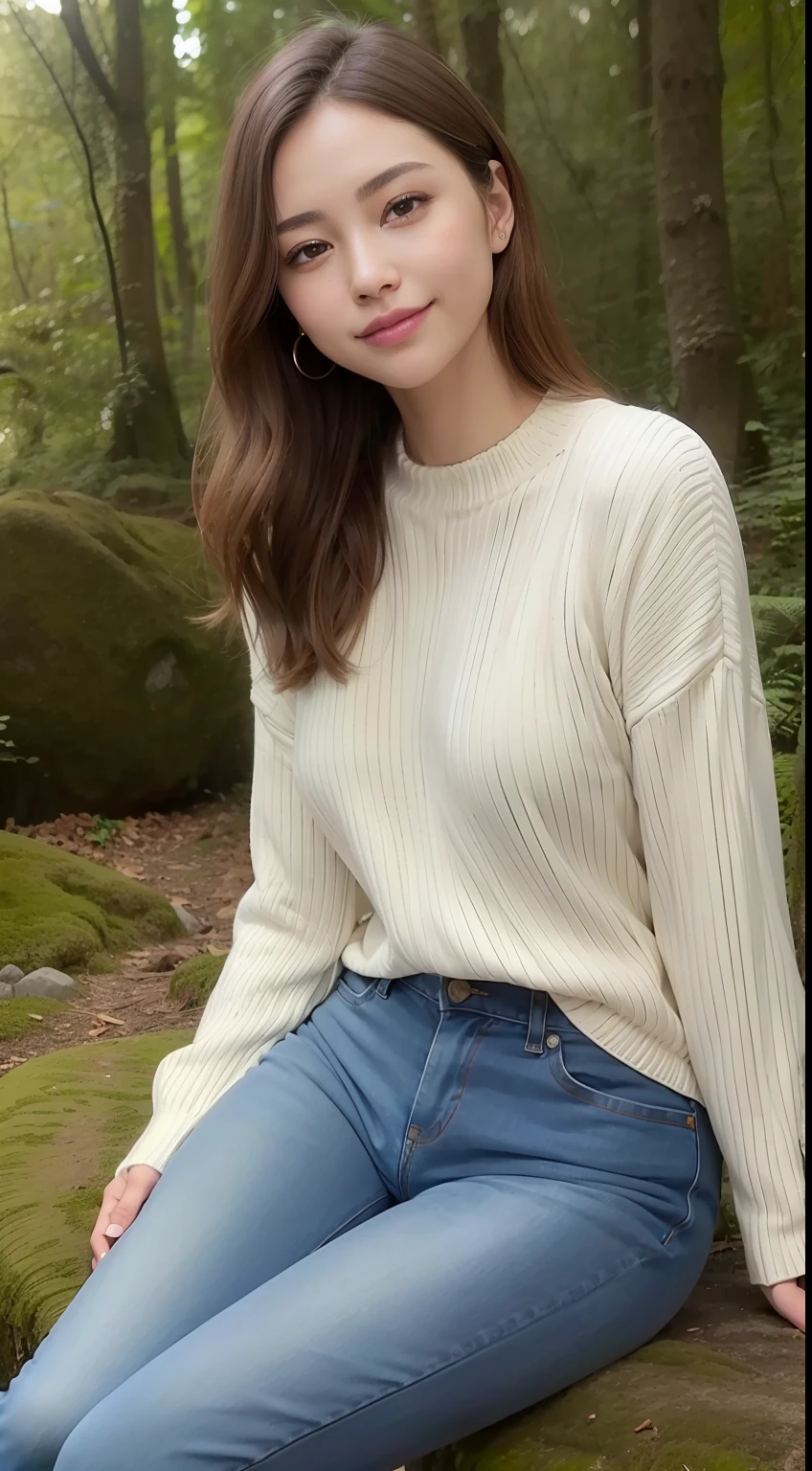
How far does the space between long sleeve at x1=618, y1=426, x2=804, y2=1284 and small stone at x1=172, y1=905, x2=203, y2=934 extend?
6.22ft

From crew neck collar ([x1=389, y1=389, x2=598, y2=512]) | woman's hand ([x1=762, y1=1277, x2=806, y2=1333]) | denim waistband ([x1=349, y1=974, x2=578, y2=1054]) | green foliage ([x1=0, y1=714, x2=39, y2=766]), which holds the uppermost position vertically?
crew neck collar ([x1=389, y1=389, x2=598, y2=512])

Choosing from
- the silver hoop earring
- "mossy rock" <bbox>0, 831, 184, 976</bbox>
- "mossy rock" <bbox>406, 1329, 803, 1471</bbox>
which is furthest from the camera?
"mossy rock" <bbox>0, 831, 184, 976</bbox>

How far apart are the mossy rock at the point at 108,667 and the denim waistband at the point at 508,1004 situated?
1831 millimetres

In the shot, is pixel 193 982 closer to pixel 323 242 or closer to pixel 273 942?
pixel 273 942

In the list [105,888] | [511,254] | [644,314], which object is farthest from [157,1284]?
A: [644,314]

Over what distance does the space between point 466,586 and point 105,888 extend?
1.71 m

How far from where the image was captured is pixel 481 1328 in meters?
1.08

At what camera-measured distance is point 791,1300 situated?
1146 mm

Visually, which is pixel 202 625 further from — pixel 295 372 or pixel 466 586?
pixel 466 586

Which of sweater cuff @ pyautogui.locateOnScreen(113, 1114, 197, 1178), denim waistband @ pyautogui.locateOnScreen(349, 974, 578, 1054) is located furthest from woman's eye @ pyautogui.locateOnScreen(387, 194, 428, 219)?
sweater cuff @ pyautogui.locateOnScreen(113, 1114, 197, 1178)

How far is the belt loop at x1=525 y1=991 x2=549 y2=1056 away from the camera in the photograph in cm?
121

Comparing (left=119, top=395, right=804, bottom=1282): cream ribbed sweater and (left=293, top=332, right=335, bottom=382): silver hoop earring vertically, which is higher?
(left=293, top=332, right=335, bottom=382): silver hoop earring

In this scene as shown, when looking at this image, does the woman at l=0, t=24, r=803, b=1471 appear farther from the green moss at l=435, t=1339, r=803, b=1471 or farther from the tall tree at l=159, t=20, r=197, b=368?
the tall tree at l=159, t=20, r=197, b=368

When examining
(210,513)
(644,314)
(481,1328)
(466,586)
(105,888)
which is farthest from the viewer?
(644,314)
